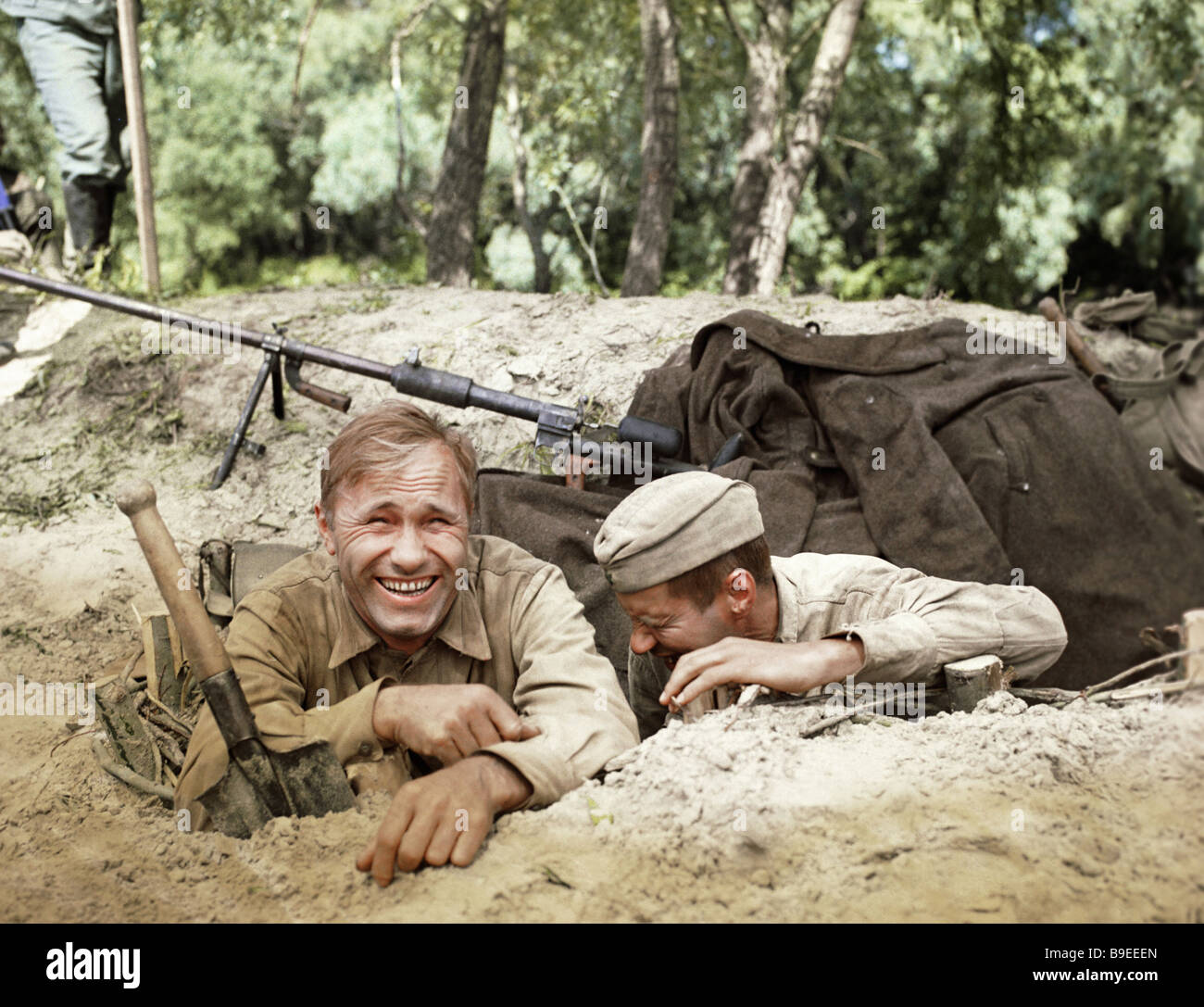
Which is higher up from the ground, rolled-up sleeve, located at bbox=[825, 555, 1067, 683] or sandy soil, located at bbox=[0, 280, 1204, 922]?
rolled-up sleeve, located at bbox=[825, 555, 1067, 683]

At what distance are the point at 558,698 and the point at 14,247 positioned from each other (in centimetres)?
525

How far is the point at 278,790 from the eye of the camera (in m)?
2.17

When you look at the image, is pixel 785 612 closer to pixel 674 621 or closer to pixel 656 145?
pixel 674 621

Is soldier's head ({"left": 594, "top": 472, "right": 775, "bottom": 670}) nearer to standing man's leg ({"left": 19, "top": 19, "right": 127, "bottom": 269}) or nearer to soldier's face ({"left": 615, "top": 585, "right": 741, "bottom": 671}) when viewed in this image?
soldier's face ({"left": 615, "top": 585, "right": 741, "bottom": 671})

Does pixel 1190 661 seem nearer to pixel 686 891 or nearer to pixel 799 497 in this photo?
pixel 686 891

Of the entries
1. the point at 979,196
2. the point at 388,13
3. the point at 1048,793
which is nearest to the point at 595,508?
the point at 1048,793

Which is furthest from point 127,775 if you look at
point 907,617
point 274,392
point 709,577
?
point 274,392

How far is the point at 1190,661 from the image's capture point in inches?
85.1

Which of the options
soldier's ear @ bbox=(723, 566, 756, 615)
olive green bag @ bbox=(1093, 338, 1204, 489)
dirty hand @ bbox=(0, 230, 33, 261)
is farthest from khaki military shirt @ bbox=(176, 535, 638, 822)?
dirty hand @ bbox=(0, 230, 33, 261)

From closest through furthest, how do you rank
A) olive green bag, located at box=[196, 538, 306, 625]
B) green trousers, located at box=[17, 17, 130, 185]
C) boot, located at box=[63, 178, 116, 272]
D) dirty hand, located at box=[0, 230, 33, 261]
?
olive green bag, located at box=[196, 538, 306, 625], dirty hand, located at box=[0, 230, 33, 261], green trousers, located at box=[17, 17, 130, 185], boot, located at box=[63, 178, 116, 272]

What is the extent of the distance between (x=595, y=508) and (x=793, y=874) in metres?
2.14

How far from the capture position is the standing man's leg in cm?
645
